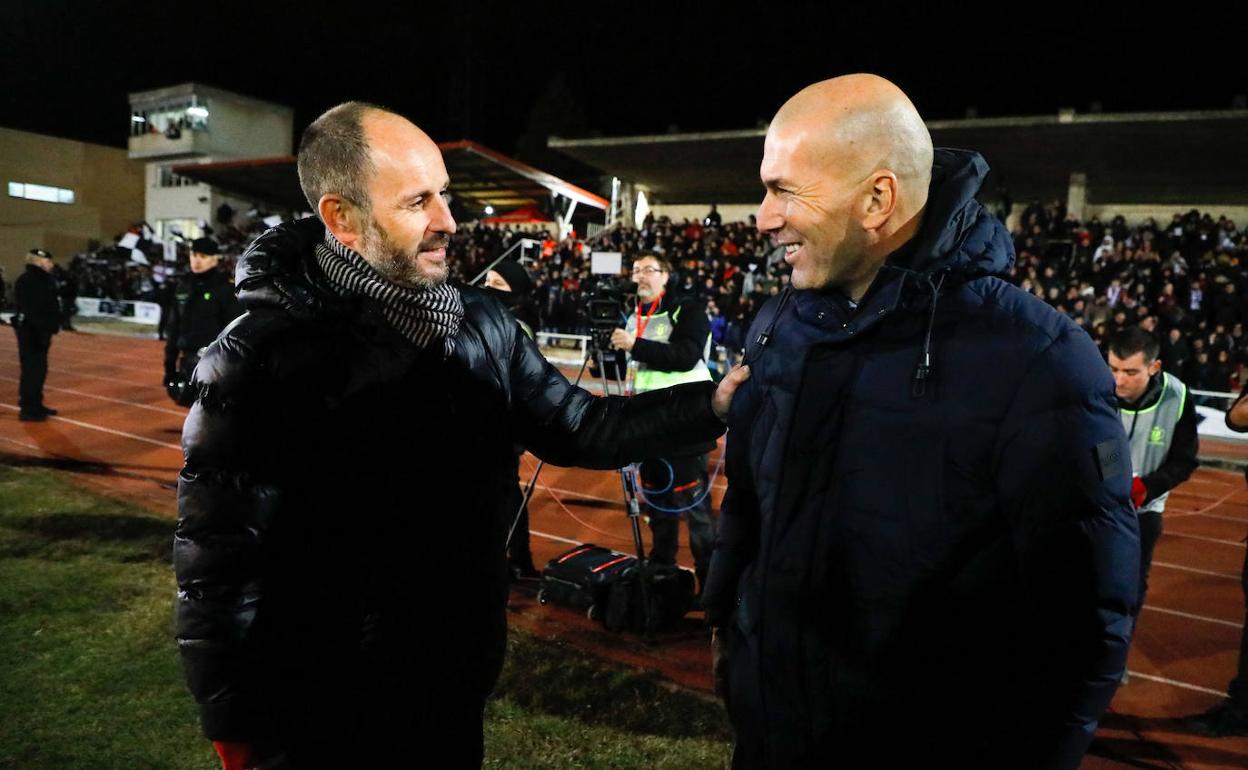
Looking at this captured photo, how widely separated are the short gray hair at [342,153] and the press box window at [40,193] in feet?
154

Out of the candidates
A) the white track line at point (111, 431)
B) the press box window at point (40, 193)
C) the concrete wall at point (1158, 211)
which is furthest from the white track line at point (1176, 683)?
the press box window at point (40, 193)

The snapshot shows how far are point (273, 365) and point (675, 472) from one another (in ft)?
11.4

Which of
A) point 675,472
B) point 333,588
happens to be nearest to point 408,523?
point 333,588

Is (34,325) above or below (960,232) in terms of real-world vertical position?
below

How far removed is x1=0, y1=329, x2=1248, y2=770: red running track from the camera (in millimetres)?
3822

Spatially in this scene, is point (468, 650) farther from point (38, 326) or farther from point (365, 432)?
point (38, 326)

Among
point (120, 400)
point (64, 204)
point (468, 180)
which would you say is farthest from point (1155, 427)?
point (64, 204)

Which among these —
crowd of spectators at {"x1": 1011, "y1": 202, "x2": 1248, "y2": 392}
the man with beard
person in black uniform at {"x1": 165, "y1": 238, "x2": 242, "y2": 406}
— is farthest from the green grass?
crowd of spectators at {"x1": 1011, "y1": 202, "x2": 1248, "y2": 392}

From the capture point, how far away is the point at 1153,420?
3680mm

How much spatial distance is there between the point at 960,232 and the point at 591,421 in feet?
3.70

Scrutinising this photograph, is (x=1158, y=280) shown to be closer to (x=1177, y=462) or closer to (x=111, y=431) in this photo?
(x=1177, y=462)

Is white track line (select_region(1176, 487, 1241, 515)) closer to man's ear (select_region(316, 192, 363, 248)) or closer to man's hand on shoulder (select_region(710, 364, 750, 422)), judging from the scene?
man's hand on shoulder (select_region(710, 364, 750, 422))

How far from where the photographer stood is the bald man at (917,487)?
1.33 meters

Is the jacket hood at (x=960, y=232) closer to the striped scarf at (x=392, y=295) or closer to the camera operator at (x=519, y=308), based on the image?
the striped scarf at (x=392, y=295)
